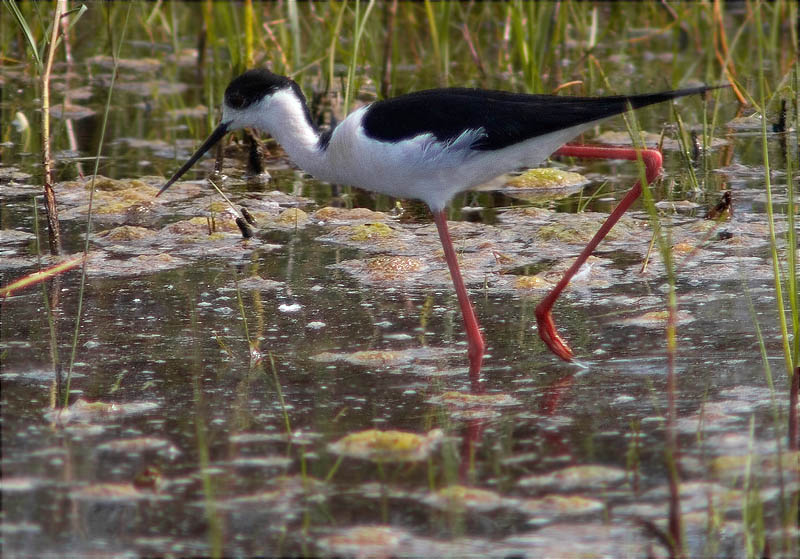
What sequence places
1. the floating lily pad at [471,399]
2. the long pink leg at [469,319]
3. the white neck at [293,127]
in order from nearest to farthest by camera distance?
the floating lily pad at [471,399], the long pink leg at [469,319], the white neck at [293,127]

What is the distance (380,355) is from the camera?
11.3 ft

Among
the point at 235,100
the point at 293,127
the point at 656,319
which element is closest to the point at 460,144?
the point at 293,127

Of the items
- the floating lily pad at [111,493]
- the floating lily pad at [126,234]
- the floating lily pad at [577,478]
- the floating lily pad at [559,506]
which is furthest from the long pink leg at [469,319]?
the floating lily pad at [126,234]

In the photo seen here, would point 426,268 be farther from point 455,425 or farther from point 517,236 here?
point 455,425

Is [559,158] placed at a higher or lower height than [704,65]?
lower

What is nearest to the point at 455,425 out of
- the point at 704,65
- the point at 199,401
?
the point at 199,401

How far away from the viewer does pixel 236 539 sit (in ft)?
7.80

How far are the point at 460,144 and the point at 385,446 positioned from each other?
4.04 ft

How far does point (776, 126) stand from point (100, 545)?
14.5 ft

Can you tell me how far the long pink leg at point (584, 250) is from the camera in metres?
3.47

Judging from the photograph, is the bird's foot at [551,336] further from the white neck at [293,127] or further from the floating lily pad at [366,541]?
the floating lily pad at [366,541]

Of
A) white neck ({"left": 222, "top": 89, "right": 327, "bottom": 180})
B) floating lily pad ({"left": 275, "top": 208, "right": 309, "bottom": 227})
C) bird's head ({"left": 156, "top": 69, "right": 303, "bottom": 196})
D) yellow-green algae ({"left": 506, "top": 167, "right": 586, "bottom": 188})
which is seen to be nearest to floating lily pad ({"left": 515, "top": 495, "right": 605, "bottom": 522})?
white neck ({"left": 222, "top": 89, "right": 327, "bottom": 180})

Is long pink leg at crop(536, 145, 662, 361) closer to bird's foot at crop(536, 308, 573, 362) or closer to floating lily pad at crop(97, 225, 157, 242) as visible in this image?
bird's foot at crop(536, 308, 573, 362)

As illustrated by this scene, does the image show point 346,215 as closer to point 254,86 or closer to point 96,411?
point 254,86
